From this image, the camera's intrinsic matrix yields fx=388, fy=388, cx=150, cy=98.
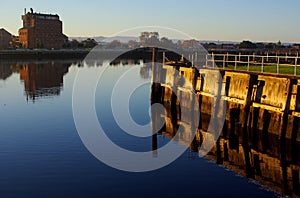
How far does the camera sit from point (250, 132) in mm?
27500

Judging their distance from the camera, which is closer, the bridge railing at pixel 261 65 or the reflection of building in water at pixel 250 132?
the reflection of building in water at pixel 250 132

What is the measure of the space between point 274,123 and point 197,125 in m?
7.49

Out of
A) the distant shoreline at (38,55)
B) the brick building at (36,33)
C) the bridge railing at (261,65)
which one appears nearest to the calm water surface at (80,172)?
the bridge railing at (261,65)

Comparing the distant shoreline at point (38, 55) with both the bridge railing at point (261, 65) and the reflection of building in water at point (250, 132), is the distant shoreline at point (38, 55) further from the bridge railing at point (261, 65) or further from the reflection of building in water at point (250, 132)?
the reflection of building in water at point (250, 132)

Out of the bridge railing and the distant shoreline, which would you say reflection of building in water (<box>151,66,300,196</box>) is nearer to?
the bridge railing

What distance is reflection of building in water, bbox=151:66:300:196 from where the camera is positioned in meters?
20.7

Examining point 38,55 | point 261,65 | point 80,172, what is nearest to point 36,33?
point 38,55

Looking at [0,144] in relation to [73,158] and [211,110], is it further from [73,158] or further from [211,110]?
[211,110]

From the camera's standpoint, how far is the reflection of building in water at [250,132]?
20.7m

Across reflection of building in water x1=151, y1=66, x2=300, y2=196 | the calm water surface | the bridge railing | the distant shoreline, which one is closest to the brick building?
the distant shoreline

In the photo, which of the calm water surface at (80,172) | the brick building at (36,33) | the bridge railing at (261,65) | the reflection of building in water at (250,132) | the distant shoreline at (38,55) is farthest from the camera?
the brick building at (36,33)

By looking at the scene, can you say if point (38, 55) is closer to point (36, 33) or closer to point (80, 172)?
point (36, 33)

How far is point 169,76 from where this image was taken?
4019 centimetres

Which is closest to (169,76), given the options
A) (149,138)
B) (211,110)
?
(211,110)
